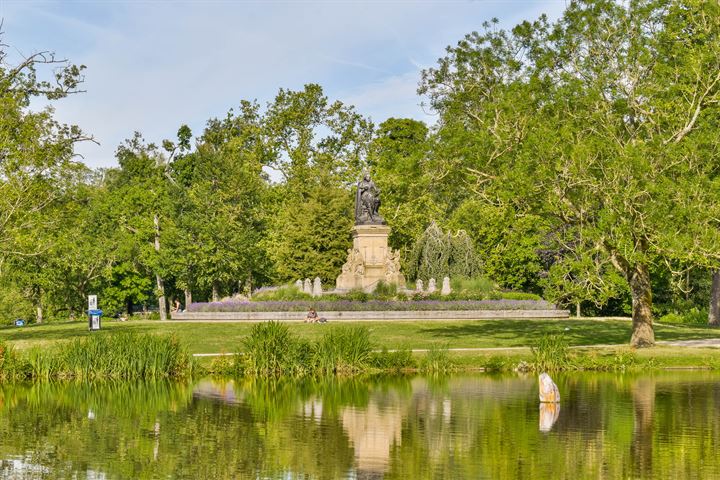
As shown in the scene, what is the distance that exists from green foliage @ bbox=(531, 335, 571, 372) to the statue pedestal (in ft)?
74.4

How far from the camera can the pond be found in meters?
17.9

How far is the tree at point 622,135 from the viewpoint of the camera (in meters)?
31.6

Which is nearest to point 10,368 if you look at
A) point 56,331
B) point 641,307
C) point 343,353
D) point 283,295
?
point 343,353

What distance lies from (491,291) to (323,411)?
31432mm

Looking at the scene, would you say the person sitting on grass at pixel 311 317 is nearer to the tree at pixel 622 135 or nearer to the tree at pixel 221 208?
the tree at pixel 622 135

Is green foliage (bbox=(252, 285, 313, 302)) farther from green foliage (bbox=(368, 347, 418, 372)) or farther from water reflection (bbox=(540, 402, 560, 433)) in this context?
water reflection (bbox=(540, 402, 560, 433))

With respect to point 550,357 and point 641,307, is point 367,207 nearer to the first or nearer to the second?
point 641,307

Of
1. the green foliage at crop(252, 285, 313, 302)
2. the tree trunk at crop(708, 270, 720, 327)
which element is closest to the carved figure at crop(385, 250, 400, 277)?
the green foliage at crop(252, 285, 313, 302)

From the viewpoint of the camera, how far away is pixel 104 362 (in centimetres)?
3036

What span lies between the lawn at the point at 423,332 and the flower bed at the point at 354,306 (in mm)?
2930

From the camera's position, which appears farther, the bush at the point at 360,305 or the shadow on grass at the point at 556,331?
the bush at the point at 360,305

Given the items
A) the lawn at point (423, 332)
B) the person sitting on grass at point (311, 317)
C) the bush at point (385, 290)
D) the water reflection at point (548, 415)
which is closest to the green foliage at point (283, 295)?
the bush at point (385, 290)

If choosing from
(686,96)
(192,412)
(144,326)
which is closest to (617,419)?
(192,412)

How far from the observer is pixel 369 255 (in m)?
55.8
